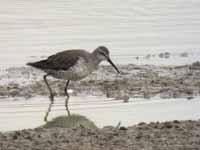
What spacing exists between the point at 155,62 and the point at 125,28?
10.00 ft

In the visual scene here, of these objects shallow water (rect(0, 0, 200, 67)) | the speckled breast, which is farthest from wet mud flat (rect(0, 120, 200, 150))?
shallow water (rect(0, 0, 200, 67))

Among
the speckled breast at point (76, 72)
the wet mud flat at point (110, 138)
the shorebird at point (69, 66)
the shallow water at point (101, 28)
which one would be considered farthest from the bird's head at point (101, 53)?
the wet mud flat at point (110, 138)

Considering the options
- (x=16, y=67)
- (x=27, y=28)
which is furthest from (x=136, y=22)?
(x=16, y=67)

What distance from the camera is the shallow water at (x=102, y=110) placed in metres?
10.4

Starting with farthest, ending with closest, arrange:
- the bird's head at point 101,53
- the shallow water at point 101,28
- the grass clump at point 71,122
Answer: the shallow water at point 101,28 → the bird's head at point 101,53 → the grass clump at point 71,122

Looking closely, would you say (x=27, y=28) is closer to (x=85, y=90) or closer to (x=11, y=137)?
(x=85, y=90)

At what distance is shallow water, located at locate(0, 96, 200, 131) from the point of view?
34.1ft

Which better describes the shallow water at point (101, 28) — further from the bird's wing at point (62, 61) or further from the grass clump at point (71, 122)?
the grass clump at point (71, 122)

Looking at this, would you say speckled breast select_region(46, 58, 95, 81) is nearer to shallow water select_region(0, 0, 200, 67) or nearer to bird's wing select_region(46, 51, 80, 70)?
bird's wing select_region(46, 51, 80, 70)

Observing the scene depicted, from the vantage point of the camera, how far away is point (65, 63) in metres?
12.2

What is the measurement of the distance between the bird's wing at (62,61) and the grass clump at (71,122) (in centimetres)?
164

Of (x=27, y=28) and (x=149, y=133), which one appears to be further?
(x=27, y=28)

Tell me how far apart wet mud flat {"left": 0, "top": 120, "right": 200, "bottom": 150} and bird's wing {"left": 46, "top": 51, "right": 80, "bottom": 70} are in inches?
102

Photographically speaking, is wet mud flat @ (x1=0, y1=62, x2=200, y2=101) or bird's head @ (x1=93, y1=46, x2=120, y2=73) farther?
bird's head @ (x1=93, y1=46, x2=120, y2=73)
